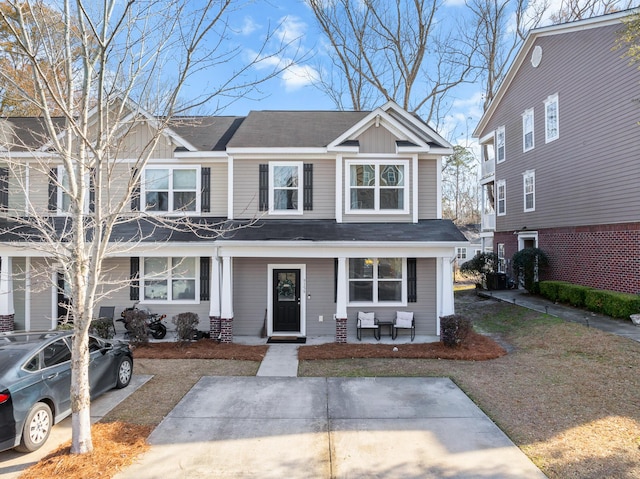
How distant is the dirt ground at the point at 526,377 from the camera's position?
4891 mm

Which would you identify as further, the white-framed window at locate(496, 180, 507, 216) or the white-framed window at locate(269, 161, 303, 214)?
the white-framed window at locate(496, 180, 507, 216)

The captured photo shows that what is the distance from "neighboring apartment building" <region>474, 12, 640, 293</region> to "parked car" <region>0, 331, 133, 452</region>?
48.8 feet

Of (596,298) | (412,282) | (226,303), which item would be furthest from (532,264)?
(226,303)

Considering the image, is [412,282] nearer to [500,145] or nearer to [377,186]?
[377,186]

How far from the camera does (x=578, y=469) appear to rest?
14.6 feet

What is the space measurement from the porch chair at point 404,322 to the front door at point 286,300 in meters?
2.92

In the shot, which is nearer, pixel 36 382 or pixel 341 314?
pixel 36 382

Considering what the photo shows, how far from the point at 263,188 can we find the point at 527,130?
574 inches

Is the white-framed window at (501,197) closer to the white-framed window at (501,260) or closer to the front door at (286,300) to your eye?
the white-framed window at (501,260)

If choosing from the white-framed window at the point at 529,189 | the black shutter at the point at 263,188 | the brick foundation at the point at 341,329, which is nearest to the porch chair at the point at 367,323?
the brick foundation at the point at 341,329

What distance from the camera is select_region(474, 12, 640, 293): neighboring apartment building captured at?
1262 cm

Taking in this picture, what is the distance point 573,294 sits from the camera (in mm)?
13445

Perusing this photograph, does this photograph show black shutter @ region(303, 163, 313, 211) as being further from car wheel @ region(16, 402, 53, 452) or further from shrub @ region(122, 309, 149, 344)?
car wheel @ region(16, 402, 53, 452)

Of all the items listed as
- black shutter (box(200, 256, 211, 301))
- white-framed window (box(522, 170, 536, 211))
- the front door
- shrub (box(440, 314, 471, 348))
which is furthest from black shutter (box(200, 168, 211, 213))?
white-framed window (box(522, 170, 536, 211))
